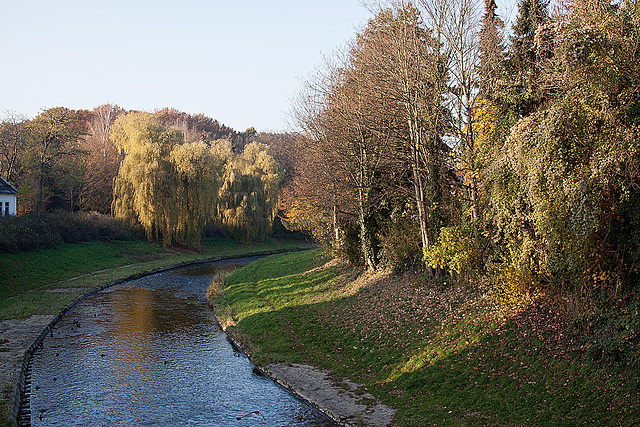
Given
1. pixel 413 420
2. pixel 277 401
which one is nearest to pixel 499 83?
pixel 413 420

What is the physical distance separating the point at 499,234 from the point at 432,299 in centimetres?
350

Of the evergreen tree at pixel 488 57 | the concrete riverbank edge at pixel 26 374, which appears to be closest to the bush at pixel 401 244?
the evergreen tree at pixel 488 57

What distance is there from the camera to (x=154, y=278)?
111ft

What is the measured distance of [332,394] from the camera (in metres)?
11.9

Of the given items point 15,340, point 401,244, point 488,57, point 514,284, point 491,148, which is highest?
point 488,57

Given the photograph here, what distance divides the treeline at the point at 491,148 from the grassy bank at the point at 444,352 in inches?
39.2

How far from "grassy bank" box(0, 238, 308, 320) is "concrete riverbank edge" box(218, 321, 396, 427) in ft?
41.1

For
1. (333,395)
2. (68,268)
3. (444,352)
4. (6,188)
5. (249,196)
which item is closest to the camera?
(333,395)

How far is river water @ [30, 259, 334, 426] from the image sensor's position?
37.0ft

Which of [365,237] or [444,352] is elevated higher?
[365,237]

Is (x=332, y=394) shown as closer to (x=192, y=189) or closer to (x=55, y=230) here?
(x=55, y=230)

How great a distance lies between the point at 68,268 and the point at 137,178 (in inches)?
447

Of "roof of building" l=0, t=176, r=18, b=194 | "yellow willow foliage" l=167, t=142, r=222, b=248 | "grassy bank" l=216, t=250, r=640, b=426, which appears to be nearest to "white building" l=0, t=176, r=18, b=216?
"roof of building" l=0, t=176, r=18, b=194

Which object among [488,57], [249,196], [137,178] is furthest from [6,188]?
[488,57]
